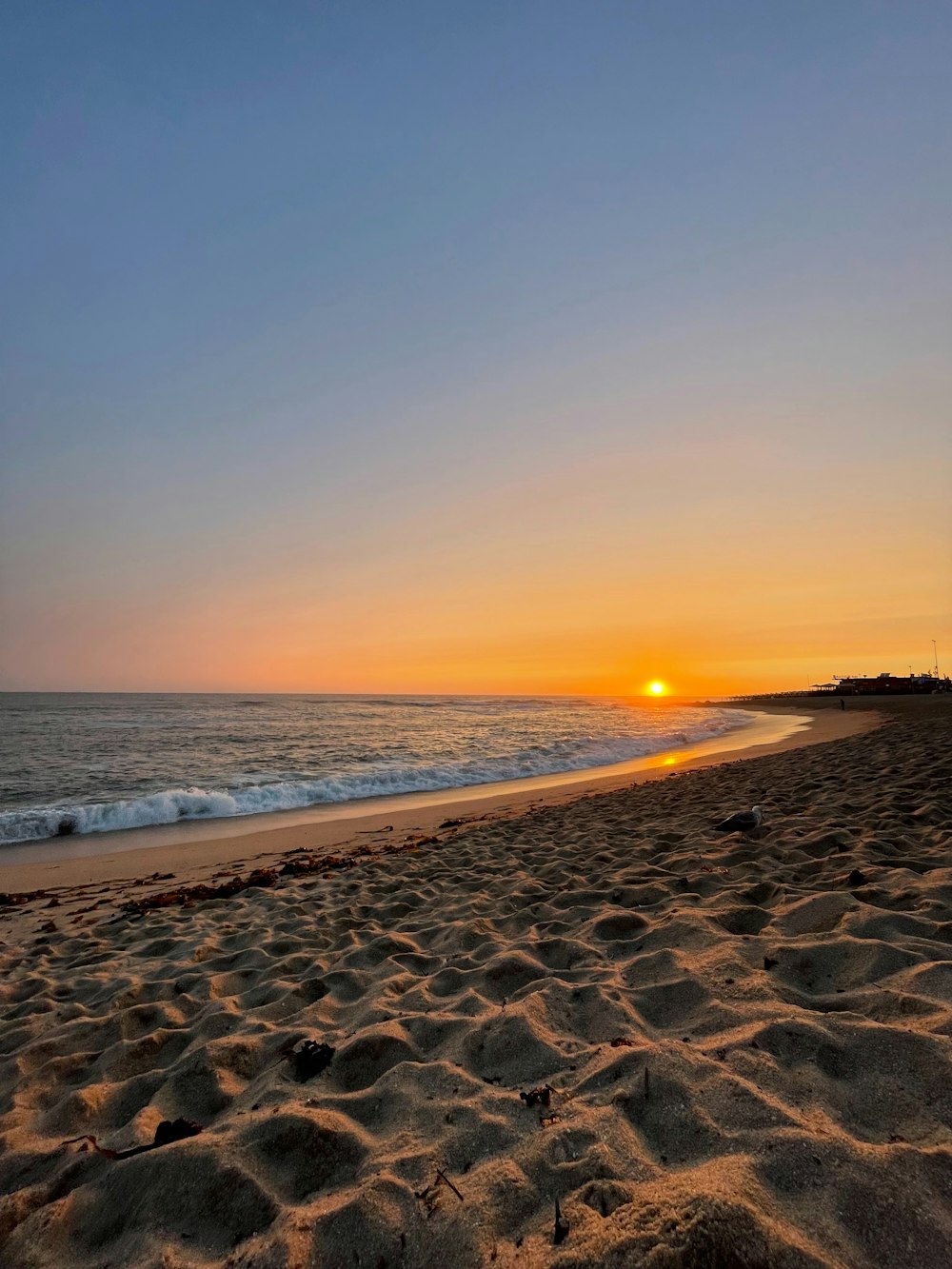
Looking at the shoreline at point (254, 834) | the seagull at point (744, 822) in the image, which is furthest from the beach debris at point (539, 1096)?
the shoreline at point (254, 834)

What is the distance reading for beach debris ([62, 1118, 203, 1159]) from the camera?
8.10ft

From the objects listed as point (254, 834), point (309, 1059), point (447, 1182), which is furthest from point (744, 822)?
point (254, 834)

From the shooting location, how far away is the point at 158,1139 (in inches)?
99.5

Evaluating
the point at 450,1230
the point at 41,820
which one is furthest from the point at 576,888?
the point at 41,820

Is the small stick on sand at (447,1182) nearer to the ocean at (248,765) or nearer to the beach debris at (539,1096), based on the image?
the beach debris at (539,1096)

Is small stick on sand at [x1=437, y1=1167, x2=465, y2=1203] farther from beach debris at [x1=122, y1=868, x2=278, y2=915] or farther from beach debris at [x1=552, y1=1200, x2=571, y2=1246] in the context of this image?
beach debris at [x1=122, y1=868, x2=278, y2=915]

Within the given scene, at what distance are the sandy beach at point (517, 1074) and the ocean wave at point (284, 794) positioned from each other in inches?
294

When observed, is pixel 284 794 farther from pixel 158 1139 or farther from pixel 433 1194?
pixel 433 1194

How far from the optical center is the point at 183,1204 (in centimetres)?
216

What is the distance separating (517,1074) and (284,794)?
13.5 metres

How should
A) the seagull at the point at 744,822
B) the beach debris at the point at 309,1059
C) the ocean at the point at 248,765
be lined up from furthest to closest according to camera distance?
the ocean at the point at 248,765
the seagull at the point at 744,822
the beach debris at the point at 309,1059

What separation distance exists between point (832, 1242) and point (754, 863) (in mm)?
3877

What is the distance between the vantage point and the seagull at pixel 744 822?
6655mm

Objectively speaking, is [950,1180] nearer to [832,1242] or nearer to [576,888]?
[832,1242]
